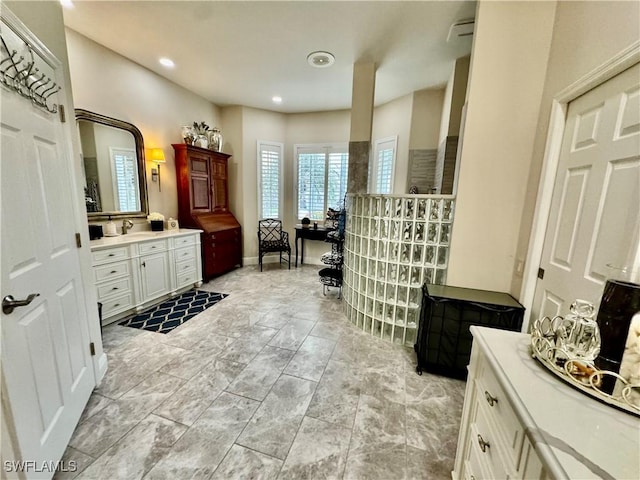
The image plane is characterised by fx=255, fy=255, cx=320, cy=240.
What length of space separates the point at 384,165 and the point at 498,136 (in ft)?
7.89

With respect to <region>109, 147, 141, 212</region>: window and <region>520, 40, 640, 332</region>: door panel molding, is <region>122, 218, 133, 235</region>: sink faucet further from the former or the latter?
<region>520, 40, 640, 332</region>: door panel molding

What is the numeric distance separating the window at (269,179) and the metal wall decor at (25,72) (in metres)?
3.44

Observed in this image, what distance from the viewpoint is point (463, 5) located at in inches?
81.3

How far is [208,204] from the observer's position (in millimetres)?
4191

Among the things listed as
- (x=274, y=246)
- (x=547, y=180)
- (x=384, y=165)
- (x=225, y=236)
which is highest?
(x=384, y=165)

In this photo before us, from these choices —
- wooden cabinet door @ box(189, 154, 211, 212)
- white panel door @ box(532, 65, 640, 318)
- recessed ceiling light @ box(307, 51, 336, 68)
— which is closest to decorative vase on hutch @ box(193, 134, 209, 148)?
wooden cabinet door @ box(189, 154, 211, 212)

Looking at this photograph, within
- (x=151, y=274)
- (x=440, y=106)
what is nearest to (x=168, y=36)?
(x=151, y=274)

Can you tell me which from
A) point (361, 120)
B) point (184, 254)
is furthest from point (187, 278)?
point (361, 120)

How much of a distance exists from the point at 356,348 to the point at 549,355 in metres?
Result: 1.71

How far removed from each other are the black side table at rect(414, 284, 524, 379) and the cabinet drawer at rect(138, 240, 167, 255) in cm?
297

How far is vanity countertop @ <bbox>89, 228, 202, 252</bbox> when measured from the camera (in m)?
2.51

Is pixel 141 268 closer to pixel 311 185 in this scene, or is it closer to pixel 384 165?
pixel 311 185

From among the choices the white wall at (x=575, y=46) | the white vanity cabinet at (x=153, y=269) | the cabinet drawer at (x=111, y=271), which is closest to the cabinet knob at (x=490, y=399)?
the white wall at (x=575, y=46)

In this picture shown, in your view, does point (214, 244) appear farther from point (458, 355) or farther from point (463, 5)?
point (463, 5)
